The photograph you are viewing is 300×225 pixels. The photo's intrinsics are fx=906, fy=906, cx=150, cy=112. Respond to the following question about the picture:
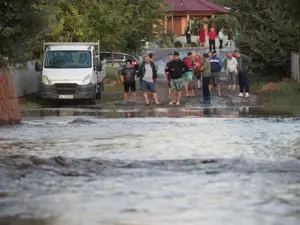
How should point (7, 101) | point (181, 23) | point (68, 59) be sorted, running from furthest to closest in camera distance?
point (181, 23) → point (68, 59) → point (7, 101)

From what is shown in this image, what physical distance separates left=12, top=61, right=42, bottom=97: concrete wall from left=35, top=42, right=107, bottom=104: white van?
4.45 ft

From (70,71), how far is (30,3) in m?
11.9

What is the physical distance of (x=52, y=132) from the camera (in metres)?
20.1

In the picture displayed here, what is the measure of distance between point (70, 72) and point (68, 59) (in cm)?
84

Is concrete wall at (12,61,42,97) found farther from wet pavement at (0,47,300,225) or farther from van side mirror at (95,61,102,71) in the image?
wet pavement at (0,47,300,225)

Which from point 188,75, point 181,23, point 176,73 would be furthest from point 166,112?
point 181,23

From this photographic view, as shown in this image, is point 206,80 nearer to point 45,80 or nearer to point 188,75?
point 188,75

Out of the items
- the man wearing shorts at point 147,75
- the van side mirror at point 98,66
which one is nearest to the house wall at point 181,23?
the van side mirror at point 98,66

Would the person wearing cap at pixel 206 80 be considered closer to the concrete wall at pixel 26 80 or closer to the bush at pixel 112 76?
the concrete wall at pixel 26 80

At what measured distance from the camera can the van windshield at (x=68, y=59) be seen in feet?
105

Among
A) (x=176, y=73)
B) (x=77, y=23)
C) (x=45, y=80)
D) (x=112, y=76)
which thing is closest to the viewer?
(x=176, y=73)

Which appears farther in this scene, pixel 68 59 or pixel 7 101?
pixel 68 59

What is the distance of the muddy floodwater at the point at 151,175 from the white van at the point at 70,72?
33.0 feet

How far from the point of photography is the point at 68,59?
105 feet
